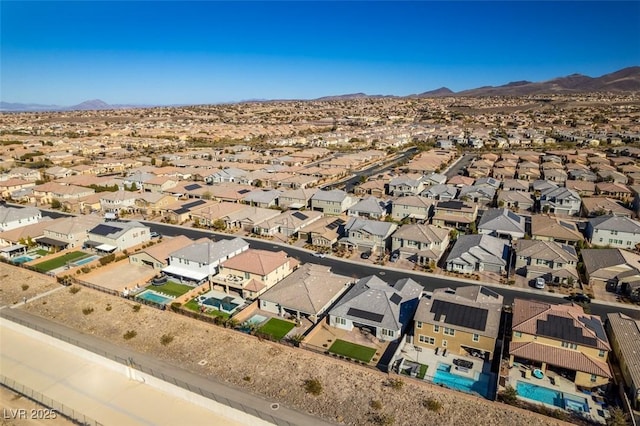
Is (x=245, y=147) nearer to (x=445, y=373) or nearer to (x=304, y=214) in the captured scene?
(x=304, y=214)

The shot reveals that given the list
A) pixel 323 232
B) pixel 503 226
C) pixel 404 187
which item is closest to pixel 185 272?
pixel 323 232

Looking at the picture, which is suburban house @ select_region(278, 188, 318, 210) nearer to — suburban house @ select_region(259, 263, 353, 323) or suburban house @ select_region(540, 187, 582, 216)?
suburban house @ select_region(259, 263, 353, 323)

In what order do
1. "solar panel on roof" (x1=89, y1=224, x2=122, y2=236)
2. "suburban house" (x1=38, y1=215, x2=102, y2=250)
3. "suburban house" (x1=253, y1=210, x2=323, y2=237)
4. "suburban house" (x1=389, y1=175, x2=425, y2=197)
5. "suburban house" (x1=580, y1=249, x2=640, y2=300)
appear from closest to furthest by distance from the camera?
"suburban house" (x1=580, y1=249, x2=640, y2=300), "solar panel on roof" (x1=89, y1=224, x2=122, y2=236), "suburban house" (x1=38, y1=215, x2=102, y2=250), "suburban house" (x1=253, y1=210, x2=323, y2=237), "suburban house" (x1=389, y1=175, x2=425, y2=197)

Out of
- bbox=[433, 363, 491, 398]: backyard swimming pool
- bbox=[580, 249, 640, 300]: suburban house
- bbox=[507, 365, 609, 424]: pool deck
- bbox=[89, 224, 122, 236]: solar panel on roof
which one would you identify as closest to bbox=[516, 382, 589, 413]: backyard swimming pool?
bbox=[507, 365, 609, 424]: pool deck

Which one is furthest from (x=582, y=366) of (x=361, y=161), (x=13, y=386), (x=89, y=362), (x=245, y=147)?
(x=245, y=147)

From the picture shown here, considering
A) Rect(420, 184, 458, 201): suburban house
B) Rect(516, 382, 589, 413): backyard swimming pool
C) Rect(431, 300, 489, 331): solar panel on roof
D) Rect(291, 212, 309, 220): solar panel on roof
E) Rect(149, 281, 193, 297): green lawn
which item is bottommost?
Rect(516, 382, 589, 413): backyard swimming pool

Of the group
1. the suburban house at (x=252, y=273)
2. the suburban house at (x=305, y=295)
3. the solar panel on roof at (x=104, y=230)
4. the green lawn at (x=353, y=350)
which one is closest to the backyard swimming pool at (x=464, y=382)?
the green lawn at (x=353, y=350)
